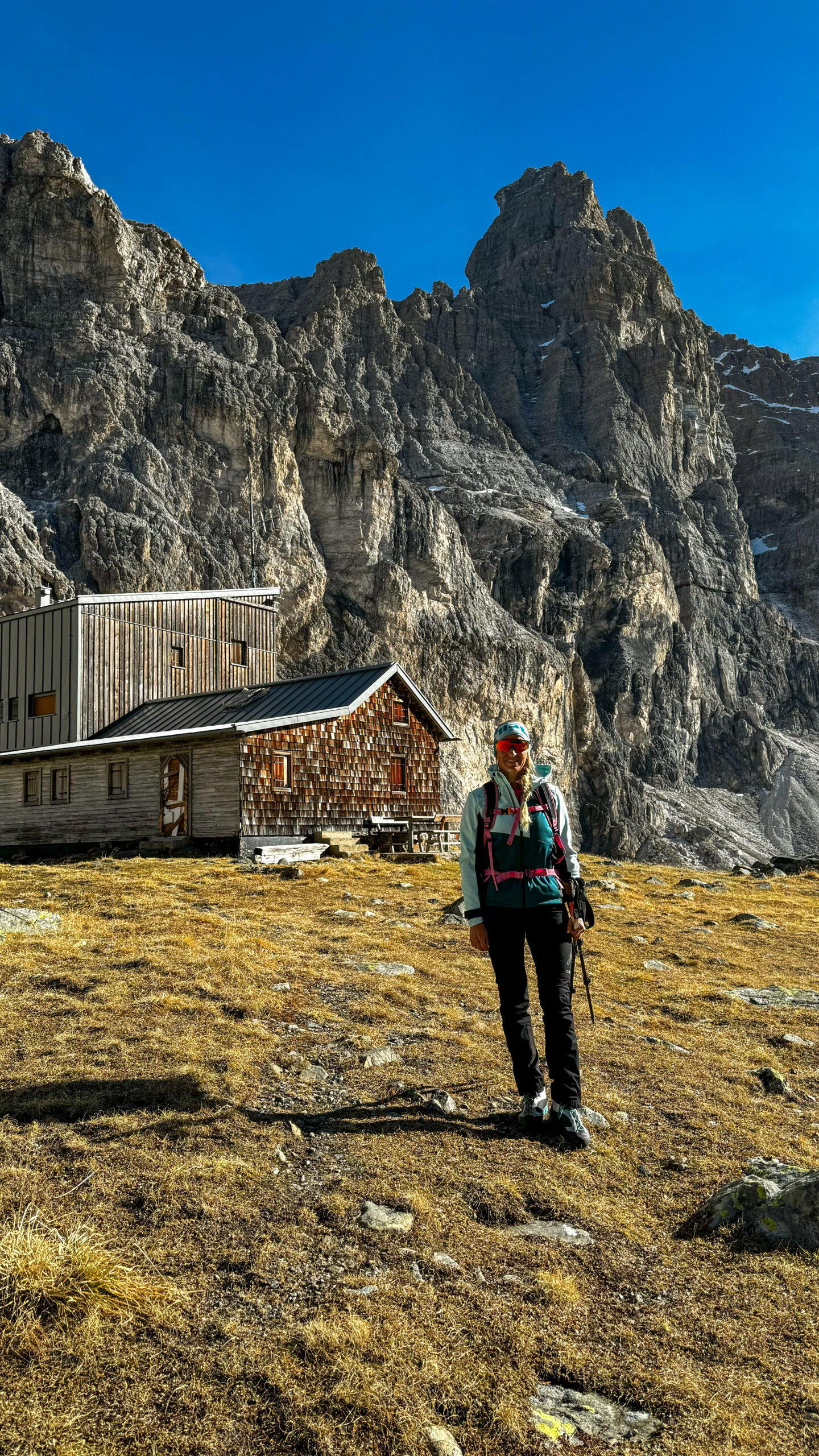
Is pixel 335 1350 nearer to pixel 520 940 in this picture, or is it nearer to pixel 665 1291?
pixel 665 1291

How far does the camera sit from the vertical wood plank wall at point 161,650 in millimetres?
31844

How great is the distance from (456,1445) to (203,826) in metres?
23.3

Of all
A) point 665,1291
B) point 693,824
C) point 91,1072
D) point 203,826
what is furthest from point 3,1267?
point 693,824

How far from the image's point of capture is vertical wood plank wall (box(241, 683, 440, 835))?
84.5 ft

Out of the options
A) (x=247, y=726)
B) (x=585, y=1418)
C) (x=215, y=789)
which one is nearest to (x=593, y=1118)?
(x=585, y=1418)

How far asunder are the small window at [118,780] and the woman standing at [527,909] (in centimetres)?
2263

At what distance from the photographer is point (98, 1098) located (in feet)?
18.6

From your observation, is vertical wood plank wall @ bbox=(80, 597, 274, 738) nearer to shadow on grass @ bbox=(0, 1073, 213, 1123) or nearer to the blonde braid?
shadow on grass @ bbox=(0, 1073, 213, 1123)

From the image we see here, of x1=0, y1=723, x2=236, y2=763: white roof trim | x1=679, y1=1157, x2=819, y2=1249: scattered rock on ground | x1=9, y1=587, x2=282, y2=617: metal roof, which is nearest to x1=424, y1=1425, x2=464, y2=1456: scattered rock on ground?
x1=679, y1=1157, x2=819, y2=1249: scattered rock on ground

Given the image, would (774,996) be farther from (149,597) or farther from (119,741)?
(149,597)

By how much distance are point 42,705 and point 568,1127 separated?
30210mm

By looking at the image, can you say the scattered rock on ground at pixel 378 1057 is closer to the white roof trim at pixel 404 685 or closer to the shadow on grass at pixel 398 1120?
the shadow on grass at pixel 398 1120

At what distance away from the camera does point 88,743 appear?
87.1 ft

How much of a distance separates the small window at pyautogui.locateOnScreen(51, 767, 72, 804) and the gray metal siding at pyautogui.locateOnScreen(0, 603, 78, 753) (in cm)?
257
